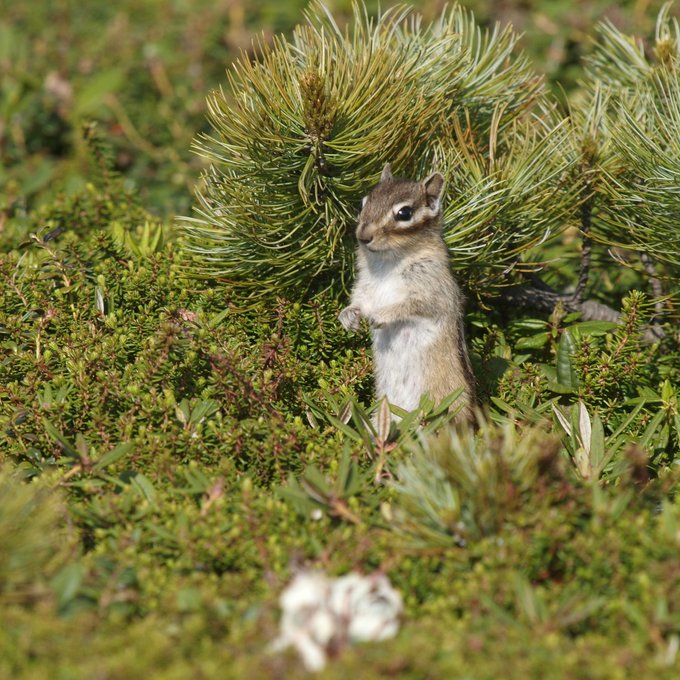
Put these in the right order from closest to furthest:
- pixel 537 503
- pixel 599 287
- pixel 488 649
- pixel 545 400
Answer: pixel 488 649
pixel 537 503
pixel 545 400
pixel 599 287

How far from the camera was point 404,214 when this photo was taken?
15.8 ft

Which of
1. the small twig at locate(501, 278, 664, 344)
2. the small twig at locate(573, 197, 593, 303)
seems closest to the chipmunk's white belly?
the small twig at locate(501, 278, 664, 344)

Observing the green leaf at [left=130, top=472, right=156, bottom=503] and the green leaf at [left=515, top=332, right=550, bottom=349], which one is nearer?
the green leaf at [left=130, top=472, right=156, bottom=503]

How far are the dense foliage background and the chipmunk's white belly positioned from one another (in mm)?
187

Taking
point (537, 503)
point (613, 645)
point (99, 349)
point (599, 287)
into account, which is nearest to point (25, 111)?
point (99, 349)

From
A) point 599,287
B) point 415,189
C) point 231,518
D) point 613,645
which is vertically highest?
point 415,189

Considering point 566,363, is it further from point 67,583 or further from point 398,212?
point 67,583

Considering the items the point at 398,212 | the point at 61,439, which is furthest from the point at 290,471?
the point at 398,212

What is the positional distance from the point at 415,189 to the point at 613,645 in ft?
8.26

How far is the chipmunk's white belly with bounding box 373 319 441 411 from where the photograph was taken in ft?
16.2

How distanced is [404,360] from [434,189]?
0.92 metres

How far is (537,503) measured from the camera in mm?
3559

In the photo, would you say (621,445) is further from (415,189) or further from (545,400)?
(415,189)

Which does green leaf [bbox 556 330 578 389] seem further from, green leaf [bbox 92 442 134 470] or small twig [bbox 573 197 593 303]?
green leaf [bbox 92 442 134 470]
